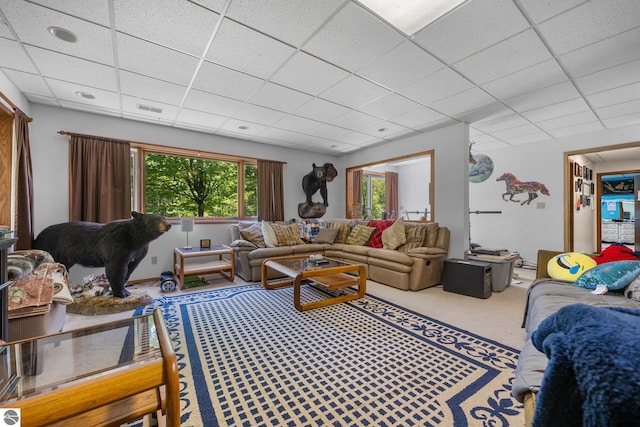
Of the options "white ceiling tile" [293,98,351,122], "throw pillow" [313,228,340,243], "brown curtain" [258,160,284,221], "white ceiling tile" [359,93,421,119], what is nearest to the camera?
"white ceiling tile" [359,93,421,119]

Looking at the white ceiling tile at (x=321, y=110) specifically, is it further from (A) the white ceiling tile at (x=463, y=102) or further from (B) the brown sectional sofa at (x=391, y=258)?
(B) the brown sectional sofa at (x=391, y=258)

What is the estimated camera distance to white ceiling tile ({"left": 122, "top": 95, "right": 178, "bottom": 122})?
3.16 m

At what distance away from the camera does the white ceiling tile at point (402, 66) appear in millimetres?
2193

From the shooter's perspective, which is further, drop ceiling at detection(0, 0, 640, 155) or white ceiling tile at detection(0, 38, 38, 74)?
white ceiling tile at detection(0, 38, 38, 74)

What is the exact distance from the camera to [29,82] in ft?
8.87

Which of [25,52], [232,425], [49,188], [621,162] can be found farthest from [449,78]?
[621,162]

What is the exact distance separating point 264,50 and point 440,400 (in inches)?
108

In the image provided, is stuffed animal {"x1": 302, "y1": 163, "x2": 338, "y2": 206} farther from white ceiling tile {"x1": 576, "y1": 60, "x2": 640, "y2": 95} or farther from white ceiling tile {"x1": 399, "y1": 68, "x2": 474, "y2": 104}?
white ceiling tile {"x1": 576, "y1": 60, "x2": 640, "y2": 95}

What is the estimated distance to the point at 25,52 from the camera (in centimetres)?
217

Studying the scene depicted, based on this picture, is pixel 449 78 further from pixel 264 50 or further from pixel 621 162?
pixel 621 162

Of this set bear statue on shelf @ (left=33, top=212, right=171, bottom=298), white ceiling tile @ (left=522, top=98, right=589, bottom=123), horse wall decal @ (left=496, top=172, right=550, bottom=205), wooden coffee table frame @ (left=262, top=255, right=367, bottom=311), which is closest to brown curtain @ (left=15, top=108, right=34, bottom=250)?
bear statue on shelf @ (left=33, top=212, right=171, bottom=298)

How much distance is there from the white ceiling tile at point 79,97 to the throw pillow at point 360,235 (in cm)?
386

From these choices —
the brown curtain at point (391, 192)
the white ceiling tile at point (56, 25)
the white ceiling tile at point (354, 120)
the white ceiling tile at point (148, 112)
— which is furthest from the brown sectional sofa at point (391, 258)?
the brown curtain at point (391, 192)

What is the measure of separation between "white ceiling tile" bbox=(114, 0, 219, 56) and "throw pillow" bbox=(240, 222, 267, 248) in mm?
2756
